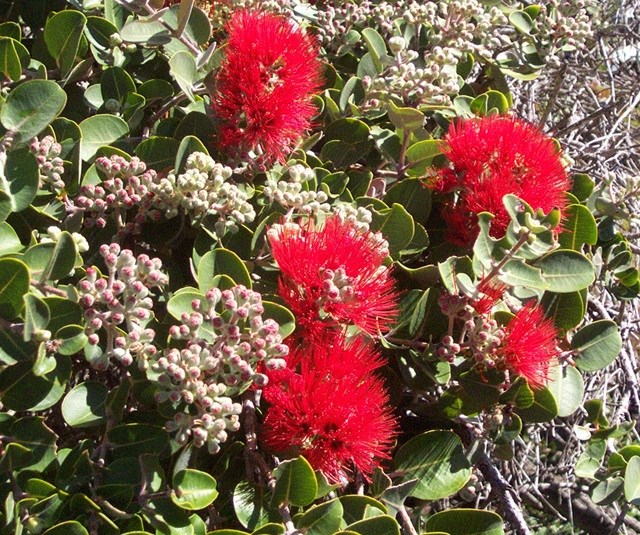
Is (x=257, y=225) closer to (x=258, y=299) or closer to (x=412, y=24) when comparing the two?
(x=258, y=299)

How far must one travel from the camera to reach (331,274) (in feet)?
3.96

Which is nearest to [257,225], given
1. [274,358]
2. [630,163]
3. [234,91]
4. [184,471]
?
[234,91]

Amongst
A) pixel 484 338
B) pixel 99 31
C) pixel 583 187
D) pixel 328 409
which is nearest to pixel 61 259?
pixel 328 409

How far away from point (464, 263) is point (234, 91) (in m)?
0.54

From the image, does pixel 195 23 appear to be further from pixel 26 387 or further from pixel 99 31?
pixel 26 387

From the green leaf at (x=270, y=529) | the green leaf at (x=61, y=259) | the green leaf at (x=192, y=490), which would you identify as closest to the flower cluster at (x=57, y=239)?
the green leaf at (x=61, y=259)

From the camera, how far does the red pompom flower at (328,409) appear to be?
1221mm

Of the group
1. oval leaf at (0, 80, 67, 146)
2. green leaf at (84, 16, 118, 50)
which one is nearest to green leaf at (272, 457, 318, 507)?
oval leaf at (0, 80, 67, 146)

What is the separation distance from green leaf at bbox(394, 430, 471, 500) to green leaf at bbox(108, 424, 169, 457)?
472mm

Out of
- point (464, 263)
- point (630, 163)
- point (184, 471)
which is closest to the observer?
point (184, 471)

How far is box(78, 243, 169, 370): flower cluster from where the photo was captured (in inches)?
42.9

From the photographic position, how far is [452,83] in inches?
62.3

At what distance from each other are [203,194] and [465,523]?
738mm

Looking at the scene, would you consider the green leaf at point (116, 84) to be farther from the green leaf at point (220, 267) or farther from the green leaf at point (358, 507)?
the green leaf at point (358, 507)
